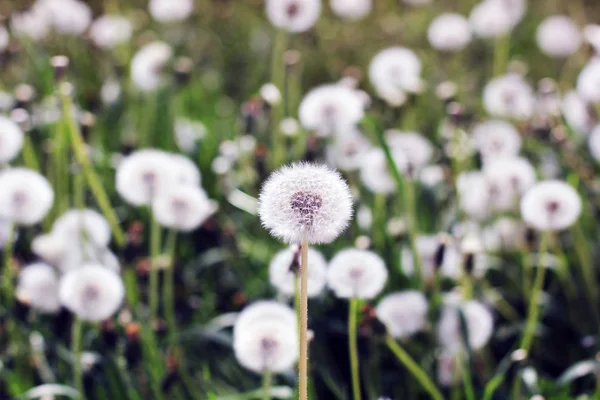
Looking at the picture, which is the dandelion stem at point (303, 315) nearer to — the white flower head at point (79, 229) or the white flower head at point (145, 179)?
the white flower head at point (145, 179)

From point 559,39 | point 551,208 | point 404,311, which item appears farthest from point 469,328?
point 559,39

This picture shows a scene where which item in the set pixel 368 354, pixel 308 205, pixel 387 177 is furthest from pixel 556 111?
pixel 308 205

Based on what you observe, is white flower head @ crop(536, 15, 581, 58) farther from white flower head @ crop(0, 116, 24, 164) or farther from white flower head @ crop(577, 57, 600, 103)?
white flower head @ crop(0, 116, 24, 164)

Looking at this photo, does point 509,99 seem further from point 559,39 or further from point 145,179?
point 145,179

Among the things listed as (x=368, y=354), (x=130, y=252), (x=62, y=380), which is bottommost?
(x=62, y=380)

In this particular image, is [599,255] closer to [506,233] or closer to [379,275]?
[506,233]
